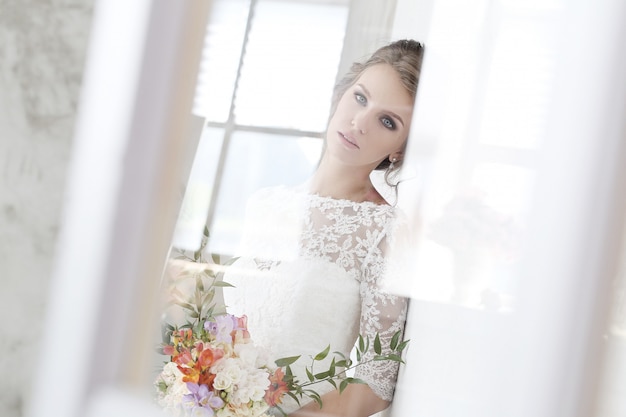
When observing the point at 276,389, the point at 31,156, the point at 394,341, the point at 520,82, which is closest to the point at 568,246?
the point at 520,82

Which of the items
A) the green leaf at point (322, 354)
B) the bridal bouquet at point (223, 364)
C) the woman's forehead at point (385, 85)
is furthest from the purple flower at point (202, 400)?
the woman's forehead at point (385, 85)

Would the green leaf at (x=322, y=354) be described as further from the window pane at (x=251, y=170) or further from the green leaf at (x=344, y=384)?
the window pane at (x=251, y=170)

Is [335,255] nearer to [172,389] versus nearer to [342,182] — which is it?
[342,182]

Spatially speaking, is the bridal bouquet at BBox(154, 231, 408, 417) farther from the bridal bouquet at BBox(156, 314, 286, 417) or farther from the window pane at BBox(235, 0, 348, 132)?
the window pane at BBox(235, 0, 348, 132)

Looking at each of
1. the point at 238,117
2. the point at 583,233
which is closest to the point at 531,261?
Result: the point at 583,233

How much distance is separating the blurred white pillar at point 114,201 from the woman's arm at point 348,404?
0.51ft

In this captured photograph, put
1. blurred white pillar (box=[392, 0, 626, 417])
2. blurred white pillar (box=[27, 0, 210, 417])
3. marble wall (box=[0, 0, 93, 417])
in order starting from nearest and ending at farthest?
blurred white pillar (box=[392, 0, 626, 417]) → blurred white pillar (box=[27, 0, 210, 417]) → marble wall (box=[0, 0, 93, 417])

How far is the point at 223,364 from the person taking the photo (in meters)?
0.65

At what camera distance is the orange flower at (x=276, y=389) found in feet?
2.10

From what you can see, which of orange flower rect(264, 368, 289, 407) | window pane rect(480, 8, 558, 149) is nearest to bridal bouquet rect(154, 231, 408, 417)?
orange flower rect(264, 368, 289, 407)

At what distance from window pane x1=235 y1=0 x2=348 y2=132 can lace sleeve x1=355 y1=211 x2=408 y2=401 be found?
13 cm

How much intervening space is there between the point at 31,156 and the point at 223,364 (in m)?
0.29

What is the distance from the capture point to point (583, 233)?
429 millimetres

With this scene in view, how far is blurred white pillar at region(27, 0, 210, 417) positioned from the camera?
57cm
